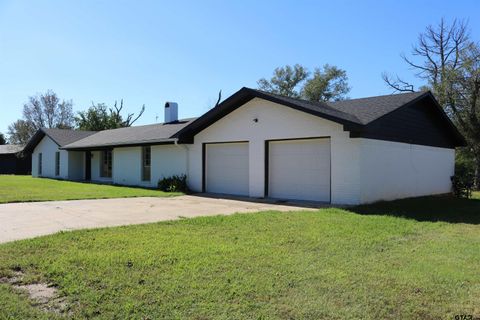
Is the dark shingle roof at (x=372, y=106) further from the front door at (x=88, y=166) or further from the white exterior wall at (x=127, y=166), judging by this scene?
the front door at (x=88, y=166)

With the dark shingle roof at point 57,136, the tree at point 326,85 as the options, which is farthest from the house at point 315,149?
the tree at point 326,85

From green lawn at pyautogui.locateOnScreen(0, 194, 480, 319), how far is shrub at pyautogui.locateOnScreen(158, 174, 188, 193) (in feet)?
30.8

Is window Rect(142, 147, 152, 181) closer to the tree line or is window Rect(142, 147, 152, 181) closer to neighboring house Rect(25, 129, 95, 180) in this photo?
neighboring house Rect(25, 129, 95, 180)

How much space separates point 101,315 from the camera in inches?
152

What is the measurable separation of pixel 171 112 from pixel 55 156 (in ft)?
32.9

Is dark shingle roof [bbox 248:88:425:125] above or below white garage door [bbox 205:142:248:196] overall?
above

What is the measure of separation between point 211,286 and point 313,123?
10.0 m

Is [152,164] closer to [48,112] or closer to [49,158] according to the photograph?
[49,158]

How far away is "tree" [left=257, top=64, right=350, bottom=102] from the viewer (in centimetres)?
4516

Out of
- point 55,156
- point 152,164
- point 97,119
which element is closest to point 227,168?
point 152,164

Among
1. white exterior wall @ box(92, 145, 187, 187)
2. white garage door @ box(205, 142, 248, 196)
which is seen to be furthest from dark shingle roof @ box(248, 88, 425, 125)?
white exterior wall @ box(92, 145, 187, 187)

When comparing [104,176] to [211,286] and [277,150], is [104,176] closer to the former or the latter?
[277,150]

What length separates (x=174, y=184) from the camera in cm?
1812

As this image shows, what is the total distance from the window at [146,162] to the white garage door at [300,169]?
8713 millimetres
